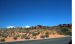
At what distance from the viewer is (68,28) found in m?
2.80

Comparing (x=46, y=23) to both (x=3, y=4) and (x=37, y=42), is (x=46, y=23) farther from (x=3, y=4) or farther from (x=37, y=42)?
(x=3, y=4)

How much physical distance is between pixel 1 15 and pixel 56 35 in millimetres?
952

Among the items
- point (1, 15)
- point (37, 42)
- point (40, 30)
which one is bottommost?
point (37, 42)

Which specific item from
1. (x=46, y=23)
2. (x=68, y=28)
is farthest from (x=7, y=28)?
(x=68, y=28)

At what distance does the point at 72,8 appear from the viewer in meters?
2.77

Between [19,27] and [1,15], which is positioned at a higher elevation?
[1,15]

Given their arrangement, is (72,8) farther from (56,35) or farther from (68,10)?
(56,35)

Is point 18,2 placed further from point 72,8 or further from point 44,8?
point 72,8

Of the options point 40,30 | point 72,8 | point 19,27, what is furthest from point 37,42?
point 72,8

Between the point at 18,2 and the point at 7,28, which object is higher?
the point at 18,2

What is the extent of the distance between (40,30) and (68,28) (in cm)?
45

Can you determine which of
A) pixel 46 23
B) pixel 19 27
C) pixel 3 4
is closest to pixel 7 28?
pixel 19 27

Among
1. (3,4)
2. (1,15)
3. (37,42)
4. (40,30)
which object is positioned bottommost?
(37,42)

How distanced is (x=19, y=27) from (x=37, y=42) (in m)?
0.38
